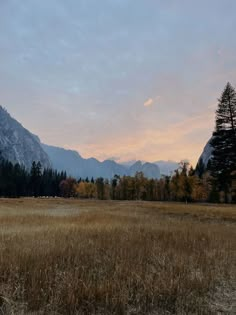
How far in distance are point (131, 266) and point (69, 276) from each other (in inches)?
69.5

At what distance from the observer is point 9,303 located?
5086 mm

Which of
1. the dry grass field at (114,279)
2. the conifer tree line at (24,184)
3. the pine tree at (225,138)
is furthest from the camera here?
the conifer tree line at (24,184)

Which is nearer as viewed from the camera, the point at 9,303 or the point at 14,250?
the point at 9,303

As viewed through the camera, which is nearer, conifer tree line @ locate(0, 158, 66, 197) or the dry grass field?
the dry grass field

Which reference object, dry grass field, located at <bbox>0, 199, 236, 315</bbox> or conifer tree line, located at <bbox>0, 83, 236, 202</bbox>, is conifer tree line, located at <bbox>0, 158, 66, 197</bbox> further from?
dry grass field, located at <bbox>0, 199, 236, 315</bbox>

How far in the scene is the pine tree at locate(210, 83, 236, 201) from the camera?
33812mm

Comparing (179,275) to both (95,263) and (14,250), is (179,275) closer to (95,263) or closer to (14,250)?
(95,263)

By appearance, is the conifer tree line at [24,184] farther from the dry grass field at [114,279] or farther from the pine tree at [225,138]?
the dry grass field at [114,279]

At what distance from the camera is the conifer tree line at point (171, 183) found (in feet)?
112

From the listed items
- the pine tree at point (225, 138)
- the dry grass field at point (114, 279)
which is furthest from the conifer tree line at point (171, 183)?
the dry grass field at point (114, 279)

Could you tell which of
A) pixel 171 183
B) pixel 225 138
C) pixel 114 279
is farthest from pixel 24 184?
pixel 114 279

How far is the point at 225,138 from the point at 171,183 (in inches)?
2091

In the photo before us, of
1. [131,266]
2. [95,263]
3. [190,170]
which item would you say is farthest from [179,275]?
[190,170]

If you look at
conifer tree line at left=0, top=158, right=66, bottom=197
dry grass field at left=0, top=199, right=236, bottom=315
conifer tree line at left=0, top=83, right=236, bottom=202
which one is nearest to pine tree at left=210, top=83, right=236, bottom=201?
conifer tree line at left=0, top=83, right=236, bottom=202
